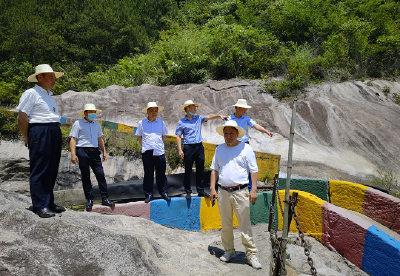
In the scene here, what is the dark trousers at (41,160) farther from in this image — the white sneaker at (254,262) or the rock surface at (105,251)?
the white sneaker at (254,262)

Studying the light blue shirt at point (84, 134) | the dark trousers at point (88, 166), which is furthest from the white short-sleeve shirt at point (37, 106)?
the dark trousers at point (88, 166)

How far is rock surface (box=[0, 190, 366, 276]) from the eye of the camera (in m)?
3.44

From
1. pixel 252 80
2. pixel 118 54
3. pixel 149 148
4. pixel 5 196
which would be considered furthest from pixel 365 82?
pixel 118 54

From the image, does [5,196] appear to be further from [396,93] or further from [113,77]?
[113,77]

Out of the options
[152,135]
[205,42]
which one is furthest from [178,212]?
[205,42]

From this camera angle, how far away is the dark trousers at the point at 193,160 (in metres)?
6.04

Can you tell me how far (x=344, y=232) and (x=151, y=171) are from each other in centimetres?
340

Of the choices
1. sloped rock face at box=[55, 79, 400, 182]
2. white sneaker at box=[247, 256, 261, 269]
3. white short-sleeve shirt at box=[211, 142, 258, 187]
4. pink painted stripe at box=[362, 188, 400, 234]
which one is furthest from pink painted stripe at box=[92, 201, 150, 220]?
sloped rock face at box=[55, 79, 400, 182]

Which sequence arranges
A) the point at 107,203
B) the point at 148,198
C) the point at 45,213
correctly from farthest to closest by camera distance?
the point at 148,198 → the point at 107,203 → the point at 45,213

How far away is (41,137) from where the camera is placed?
14.0 feet

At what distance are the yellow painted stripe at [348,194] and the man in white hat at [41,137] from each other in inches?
216

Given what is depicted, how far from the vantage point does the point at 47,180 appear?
4352 mm

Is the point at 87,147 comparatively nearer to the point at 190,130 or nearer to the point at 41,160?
the point at 41,160

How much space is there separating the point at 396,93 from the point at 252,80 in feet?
20.3
